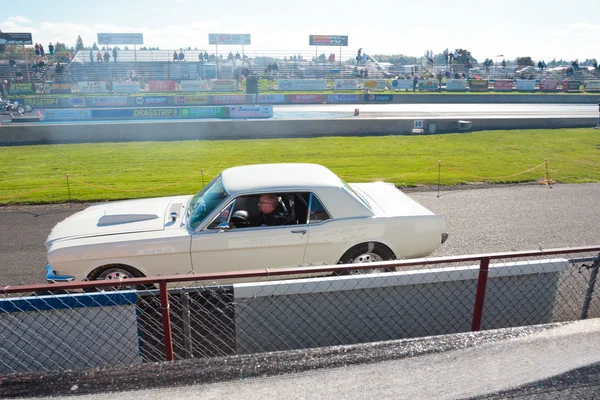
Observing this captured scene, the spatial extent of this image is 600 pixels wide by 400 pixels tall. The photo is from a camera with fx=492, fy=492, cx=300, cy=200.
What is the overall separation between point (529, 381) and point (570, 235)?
6680mm

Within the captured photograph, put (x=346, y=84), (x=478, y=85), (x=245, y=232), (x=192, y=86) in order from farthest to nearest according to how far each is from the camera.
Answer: (x=346, y=84), (x=478, y=85), (x=192, y=86), (x=245, y=232)

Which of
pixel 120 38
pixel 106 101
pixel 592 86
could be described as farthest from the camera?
pixel 120 38

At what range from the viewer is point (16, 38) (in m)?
52.5

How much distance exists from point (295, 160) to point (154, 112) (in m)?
14.7

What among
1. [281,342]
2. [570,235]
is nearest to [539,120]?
[570,235]

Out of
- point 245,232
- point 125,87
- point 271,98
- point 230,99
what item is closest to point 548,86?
point 271,98

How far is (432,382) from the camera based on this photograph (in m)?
2.90

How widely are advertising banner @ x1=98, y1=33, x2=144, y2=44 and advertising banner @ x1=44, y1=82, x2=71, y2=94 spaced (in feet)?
71.8

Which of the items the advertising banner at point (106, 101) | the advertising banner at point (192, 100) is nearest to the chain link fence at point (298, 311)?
the advertising banner at point (106, 101)

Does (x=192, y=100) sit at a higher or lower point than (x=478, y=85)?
lower

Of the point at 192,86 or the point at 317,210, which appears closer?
the point at 317,210

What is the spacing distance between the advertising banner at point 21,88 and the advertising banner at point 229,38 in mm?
25933

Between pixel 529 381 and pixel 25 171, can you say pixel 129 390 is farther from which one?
pixel 25 171

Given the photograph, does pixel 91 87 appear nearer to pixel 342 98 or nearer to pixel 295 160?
pixel 342 98
